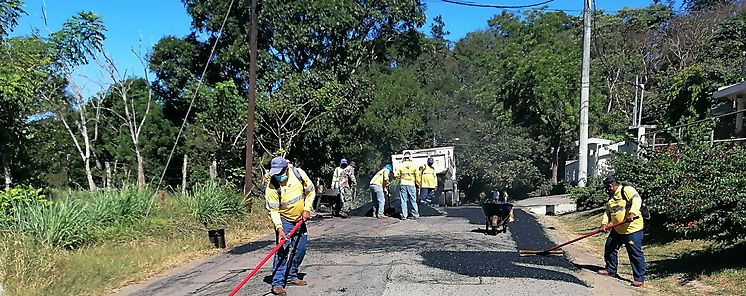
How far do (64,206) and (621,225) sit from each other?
8.39 metres

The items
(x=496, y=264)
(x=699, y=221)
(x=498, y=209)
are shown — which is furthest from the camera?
(x=498, y=209)

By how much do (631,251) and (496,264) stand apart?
1.74 metres

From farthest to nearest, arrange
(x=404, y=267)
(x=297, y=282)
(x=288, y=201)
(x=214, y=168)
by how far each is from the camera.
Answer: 1. (x=214, y=168)
2. (x=404, y=267)
3. (x=297, y=282)
4. (x=288, y=201)

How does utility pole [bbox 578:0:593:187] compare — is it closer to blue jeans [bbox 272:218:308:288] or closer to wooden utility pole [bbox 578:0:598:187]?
wooden utility pole [bbox 578:0:598:187]

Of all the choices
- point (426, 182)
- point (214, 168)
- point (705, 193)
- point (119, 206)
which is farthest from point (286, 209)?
point (214, 168)

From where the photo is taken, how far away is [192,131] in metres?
27.4

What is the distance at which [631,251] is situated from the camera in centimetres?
902

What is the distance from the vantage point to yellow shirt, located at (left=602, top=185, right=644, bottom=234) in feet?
29.7

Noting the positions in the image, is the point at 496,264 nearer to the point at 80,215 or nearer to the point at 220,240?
the point at 220,240

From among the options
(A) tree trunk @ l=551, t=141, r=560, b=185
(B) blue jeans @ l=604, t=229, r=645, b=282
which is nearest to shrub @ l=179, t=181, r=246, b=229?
(B) blue jeans @ l=604, t=229, r=645, b=282

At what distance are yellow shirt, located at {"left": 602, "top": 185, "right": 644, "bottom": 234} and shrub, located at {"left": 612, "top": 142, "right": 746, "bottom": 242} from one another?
1.85 ft

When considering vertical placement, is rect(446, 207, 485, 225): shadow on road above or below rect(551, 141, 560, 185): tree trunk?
below

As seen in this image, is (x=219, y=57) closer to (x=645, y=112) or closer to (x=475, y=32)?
(x=645, y=112)

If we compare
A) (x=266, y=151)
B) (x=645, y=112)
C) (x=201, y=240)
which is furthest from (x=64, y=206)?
(x=645, y=112)
